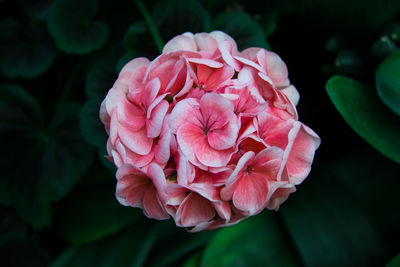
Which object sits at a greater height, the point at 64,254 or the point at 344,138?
the point at 344,138

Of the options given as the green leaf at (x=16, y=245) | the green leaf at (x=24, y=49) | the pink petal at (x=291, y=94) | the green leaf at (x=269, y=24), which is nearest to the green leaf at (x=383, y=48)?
the green leaf at (x=269, y=24)

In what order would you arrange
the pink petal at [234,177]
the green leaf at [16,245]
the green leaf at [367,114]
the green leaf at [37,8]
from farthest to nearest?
1. the green leaf at [16,245]
2. the green leaf at [37,8]
3. the green leaf at [367,114]
4. the pink petal at [234,177]

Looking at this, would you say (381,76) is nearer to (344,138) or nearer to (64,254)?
(344,138)

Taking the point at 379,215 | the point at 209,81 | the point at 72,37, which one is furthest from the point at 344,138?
the point at 72,37

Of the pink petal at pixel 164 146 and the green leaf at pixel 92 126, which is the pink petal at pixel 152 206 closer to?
the pink petal at pixel 164 146

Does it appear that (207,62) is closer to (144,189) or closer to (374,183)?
(144,189)

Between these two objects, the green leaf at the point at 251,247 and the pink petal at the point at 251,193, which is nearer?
the pink petal at the point at 251,193

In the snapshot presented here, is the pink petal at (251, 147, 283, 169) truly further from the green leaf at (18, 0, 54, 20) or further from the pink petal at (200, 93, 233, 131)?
the green leaf at (18, 0, 54, 20)
